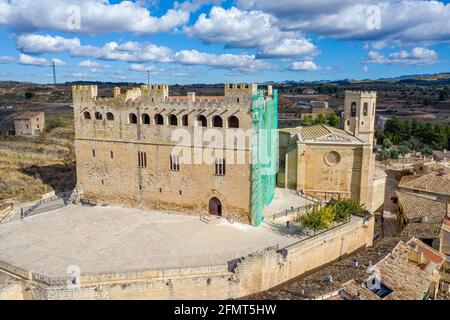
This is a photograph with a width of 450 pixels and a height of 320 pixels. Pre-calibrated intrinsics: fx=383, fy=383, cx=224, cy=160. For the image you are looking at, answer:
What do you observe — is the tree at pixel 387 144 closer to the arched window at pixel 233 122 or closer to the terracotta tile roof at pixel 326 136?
the terracotta tile roof at pixel 326 136

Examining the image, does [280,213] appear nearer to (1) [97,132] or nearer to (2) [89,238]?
(2) [89,238]

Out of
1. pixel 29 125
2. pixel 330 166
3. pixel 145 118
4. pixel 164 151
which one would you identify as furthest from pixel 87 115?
pixel 29 125

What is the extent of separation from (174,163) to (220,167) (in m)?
3.13

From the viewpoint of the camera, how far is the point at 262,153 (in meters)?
23.3

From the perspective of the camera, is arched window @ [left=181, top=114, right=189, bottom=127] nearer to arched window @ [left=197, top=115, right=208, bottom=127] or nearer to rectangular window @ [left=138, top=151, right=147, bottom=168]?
arched window @ [left=197, top=115, right=208, bottom=127]

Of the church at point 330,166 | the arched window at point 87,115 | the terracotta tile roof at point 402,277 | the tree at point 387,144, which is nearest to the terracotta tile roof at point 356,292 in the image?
the terracotta tile roof at point 402,277

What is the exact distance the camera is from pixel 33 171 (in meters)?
42.1

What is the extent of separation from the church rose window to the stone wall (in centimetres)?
872

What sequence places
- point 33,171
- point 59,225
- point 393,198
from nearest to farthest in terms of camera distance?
1. point 59,225
2. point 393,198
3. point 33,171

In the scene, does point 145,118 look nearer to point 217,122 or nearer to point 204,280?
point 217,122

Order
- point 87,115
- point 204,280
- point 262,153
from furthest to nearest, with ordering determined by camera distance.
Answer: point 87,115, point 262,153, point 204,280

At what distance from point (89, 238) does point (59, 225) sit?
314 centimetres
